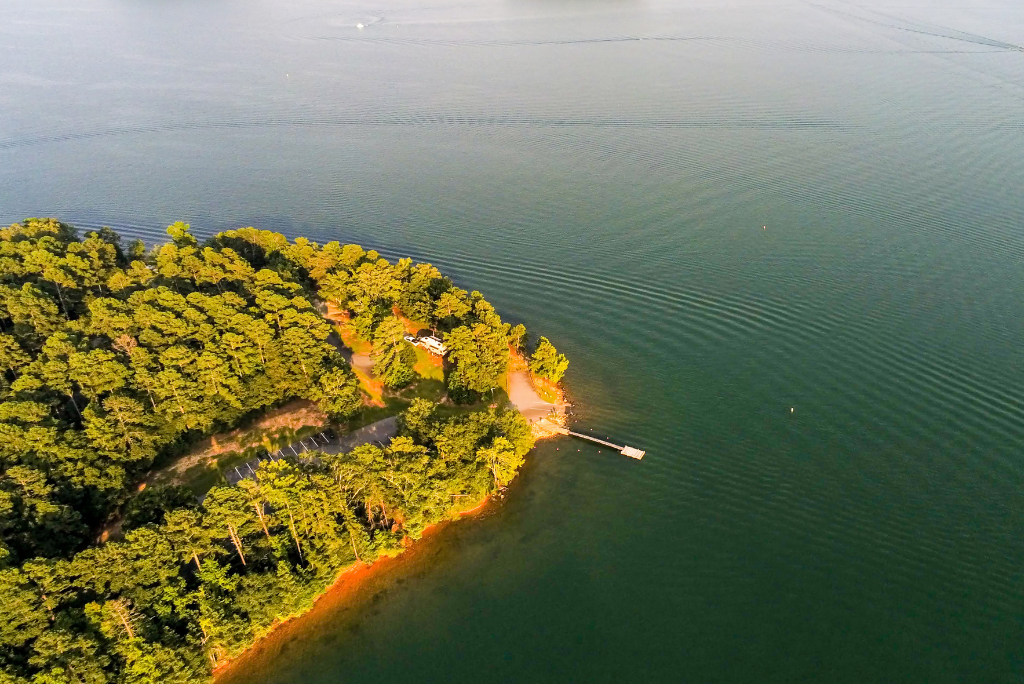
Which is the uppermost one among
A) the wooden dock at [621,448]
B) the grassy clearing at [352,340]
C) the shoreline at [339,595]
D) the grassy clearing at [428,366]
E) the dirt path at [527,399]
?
the grassy clearing at [352,340]

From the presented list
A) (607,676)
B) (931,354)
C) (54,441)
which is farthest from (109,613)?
(931,354)

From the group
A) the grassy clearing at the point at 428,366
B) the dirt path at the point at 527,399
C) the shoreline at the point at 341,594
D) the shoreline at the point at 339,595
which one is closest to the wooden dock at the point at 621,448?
the dirt path at the point at 527,399

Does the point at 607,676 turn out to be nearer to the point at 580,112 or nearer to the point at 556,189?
the point at 556,189

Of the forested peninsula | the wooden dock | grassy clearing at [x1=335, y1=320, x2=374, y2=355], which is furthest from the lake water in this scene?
grassy clearing at [x1=335, y1=320, x2=374, y2=355]

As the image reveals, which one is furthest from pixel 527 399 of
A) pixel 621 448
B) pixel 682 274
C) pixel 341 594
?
pixel 682 274

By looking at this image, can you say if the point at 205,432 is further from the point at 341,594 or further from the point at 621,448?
the point at 621,448

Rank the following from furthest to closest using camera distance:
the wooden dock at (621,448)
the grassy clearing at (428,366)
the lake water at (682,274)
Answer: the grassy clearing at (428,366)
the wooden dock at (621,448)
the lake water at (682,274)

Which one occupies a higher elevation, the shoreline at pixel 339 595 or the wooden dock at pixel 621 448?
the wooden dock at pixel 621 448

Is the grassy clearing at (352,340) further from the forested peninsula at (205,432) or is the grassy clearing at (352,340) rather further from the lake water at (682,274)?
the lake water at (682,274)
